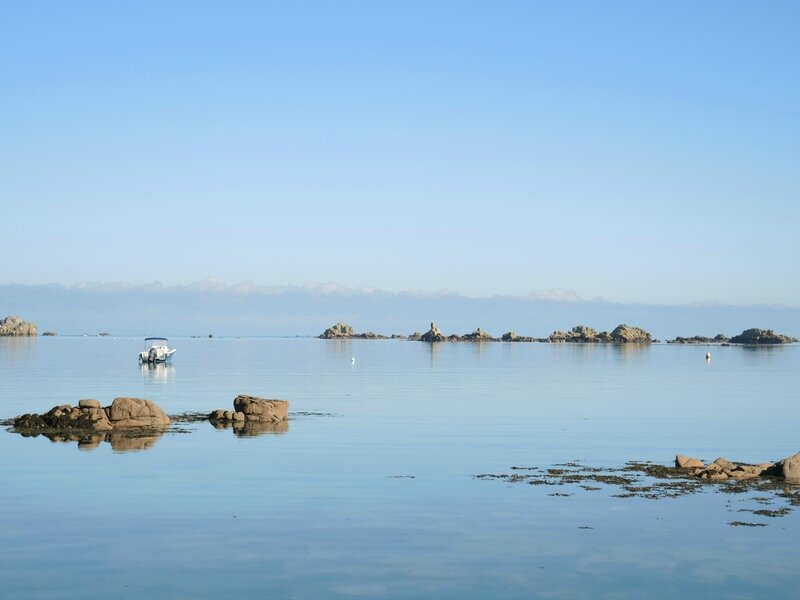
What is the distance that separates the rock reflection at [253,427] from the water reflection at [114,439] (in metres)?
4.45

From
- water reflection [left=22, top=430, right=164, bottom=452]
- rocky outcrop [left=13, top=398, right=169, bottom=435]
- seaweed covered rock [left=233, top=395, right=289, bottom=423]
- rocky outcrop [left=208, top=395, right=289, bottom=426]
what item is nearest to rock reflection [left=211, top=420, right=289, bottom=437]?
rocky outcrop [left=208, top=395, right=289, bottom=426]

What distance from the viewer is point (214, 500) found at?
31969 mm

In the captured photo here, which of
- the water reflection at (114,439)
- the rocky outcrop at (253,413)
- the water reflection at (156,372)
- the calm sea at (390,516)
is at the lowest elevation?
the calm sea at (390,516)

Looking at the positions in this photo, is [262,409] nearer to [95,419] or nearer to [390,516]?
[95,419]

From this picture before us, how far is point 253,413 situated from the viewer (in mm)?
58875

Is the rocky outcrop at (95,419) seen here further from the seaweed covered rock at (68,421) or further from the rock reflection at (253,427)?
the rock reflection at (253,427)

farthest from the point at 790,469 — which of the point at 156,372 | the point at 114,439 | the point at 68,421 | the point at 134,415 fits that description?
the point at 156,372

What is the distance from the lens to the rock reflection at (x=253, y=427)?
5319 cm

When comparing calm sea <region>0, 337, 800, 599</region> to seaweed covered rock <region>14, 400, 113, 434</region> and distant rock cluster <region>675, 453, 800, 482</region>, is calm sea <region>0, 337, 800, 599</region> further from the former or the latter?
seaweed covered rock <region>14, 400, 113, 434</region>

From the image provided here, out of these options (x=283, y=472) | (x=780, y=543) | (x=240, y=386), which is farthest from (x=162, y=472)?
(x=240, y=386)

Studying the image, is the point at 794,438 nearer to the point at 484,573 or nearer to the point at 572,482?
the point at 572,482

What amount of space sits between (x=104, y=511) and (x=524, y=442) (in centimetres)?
2443

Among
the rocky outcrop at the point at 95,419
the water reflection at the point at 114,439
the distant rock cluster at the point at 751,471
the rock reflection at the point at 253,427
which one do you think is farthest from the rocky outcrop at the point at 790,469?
the rocky outcrop at the point at 95,419

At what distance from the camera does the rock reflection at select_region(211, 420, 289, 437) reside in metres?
53.2
